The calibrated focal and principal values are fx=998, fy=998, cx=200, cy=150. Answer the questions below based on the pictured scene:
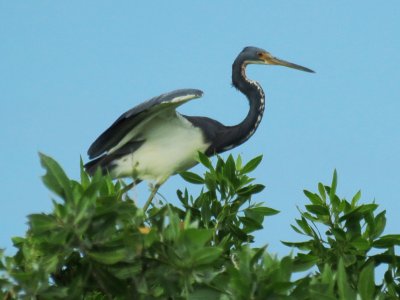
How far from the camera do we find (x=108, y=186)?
16.8 feet

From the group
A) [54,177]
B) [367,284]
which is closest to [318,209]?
[367,284]

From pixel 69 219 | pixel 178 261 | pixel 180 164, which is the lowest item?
pixel 178 261

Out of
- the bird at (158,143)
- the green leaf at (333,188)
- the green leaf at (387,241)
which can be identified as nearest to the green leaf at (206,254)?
the green leaf at (387,241)

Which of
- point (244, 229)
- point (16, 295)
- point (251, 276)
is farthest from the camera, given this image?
point (244, 229)

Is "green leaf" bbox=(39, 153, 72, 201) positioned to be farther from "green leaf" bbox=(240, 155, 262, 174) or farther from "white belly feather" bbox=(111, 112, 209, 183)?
"white belly feather" bbox=(111, 112, 209, 183)

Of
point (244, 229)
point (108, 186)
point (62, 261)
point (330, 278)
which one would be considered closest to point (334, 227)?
point (244, 229)

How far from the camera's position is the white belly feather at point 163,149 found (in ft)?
26.9

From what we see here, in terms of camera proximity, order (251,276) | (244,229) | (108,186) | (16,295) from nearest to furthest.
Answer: (251,276)
(16,295)
(108,186)
(244,229)

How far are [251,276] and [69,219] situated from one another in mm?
646

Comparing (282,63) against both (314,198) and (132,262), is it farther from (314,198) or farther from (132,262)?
(132,262)

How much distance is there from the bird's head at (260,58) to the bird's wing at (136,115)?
1.76m

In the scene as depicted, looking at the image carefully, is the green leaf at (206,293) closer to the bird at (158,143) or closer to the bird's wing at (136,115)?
the bird's wing at (136,115)

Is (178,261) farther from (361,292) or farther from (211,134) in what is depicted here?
(211,134)

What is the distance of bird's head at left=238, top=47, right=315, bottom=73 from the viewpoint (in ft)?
31.0
